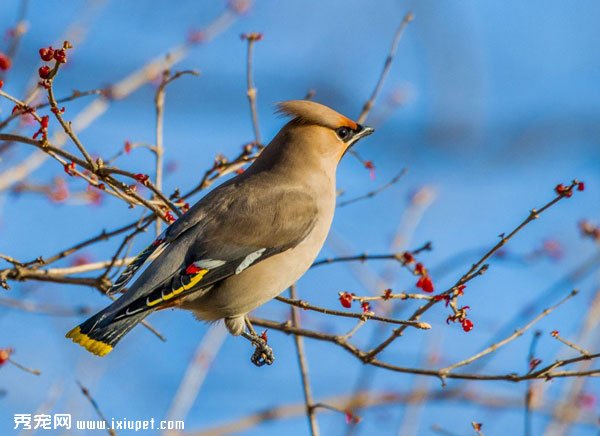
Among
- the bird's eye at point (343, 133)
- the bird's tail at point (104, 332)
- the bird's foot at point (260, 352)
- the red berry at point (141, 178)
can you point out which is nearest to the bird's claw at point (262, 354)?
the bird's foot at point (260, 352)

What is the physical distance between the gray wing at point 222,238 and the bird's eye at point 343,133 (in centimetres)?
48

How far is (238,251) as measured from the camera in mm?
4027

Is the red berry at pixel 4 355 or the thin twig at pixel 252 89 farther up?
the thin twig at pixel 252 89

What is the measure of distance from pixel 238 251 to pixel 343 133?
1.00 m

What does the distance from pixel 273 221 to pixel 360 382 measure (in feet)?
2.60

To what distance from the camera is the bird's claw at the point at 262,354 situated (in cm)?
421

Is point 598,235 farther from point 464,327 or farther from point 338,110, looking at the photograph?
point 338,110

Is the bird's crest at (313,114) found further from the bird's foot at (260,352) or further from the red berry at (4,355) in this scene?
the red berry at (4,355)

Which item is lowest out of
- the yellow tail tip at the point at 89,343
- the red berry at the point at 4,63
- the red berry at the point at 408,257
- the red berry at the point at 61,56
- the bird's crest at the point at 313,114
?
the yellow tail tip at the point at 89,343

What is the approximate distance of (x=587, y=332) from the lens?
4.21 m

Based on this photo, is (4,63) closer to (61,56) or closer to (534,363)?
(61,56)

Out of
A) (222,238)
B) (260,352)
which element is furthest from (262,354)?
(222,238)

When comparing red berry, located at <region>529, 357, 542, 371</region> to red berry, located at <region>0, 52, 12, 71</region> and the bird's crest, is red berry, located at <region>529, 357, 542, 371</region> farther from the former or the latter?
red berry, located at <region>0, 52, 12, 71</region>

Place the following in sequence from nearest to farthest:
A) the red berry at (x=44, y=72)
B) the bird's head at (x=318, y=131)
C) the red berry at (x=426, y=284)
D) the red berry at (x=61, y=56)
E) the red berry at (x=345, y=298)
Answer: the red berry at (x=61, y=56), the red berry at (x=44, y=72), the red berry at (x=345, y=298), the red berry at (x=426, y=284), the bird's head at (x=318, y=131)
